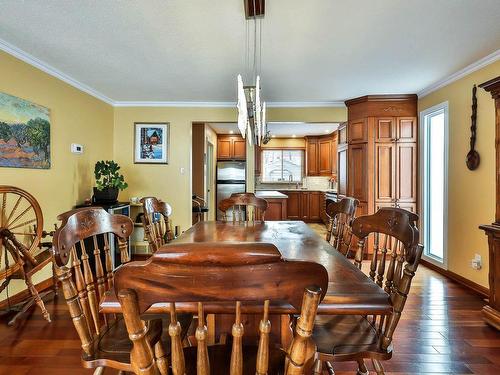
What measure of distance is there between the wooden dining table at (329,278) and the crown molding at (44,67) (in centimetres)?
239

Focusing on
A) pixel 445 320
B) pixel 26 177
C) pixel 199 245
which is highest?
pixel 26 177

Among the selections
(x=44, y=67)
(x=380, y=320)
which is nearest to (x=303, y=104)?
(x=44, y=67)

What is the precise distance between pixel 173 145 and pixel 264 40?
262 cm

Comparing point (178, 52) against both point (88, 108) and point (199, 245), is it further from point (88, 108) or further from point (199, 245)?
point (199, 245)

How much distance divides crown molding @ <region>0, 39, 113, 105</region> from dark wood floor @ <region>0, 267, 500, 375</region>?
2370mm

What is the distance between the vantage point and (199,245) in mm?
605

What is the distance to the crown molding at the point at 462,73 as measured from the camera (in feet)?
9.74

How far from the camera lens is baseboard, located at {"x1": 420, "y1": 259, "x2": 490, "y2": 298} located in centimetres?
307

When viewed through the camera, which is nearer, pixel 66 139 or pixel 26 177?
pixel 26 177

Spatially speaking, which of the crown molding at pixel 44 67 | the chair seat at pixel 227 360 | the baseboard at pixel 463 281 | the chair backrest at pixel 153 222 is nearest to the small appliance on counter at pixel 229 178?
the crown molding at pixel 44 67

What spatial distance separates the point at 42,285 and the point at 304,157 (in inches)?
271

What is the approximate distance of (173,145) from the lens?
15.7 feet

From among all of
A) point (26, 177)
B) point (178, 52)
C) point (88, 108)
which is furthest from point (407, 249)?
point (88, 108)

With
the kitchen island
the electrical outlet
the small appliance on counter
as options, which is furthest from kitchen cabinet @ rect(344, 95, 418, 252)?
the small appliance on counter
